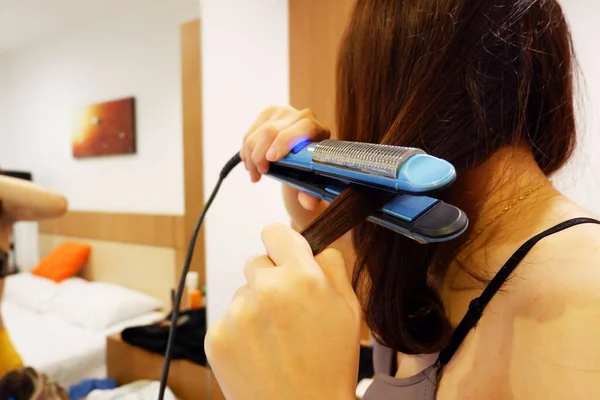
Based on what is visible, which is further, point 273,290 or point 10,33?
point 10,33

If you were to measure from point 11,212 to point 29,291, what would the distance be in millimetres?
180

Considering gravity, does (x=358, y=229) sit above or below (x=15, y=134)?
below

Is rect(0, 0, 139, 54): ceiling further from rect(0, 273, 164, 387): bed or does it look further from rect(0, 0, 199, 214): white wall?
rect(0, 273, 164, 387): bed

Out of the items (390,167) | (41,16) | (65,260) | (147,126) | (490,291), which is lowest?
(65,260)

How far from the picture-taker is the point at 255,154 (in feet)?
1.36

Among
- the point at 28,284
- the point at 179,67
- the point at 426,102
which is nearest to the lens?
the point at 426,102

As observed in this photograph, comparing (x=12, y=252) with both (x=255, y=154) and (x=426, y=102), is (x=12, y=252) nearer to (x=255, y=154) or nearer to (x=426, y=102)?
(x=255, y=154)

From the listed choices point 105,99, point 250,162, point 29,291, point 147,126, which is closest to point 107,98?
point 105,99

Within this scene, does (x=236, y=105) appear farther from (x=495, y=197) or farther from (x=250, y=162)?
(x=495, y=197)

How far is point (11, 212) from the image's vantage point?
0.61 metres

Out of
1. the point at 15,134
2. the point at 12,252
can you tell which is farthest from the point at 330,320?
the point at 15,134

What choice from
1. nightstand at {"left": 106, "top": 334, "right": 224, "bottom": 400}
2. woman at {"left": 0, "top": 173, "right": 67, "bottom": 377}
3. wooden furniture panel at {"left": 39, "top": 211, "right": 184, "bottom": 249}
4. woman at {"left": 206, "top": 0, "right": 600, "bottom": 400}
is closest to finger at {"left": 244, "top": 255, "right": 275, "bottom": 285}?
woman at {"left": 206, "top": 0, "right": 600, "bottom": 400}

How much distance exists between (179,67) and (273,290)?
0.91m

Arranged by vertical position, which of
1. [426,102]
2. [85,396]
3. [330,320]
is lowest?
[85,396]
